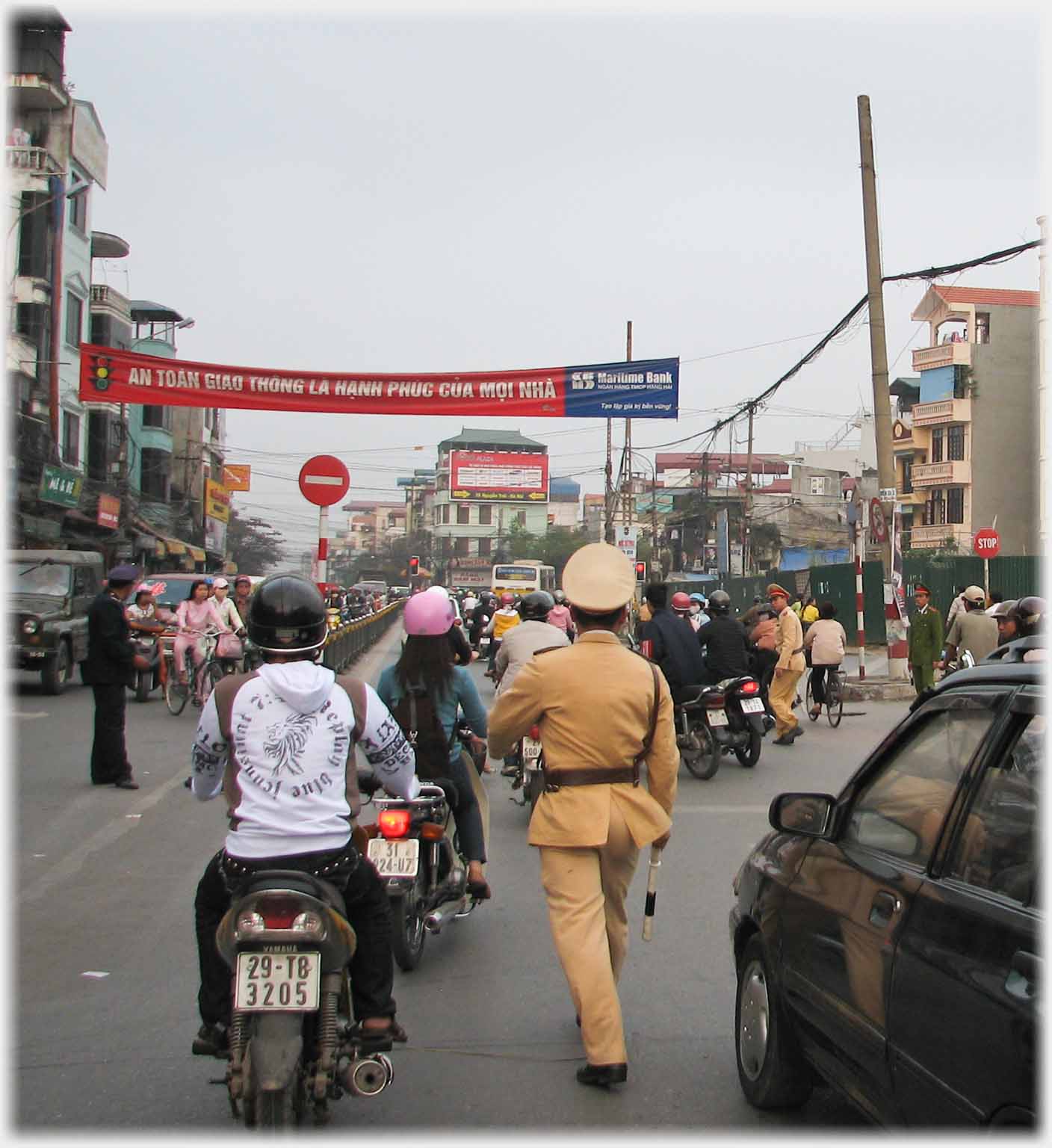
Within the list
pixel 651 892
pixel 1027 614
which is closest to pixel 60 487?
pixel 1027 614

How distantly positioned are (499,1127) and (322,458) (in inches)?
391

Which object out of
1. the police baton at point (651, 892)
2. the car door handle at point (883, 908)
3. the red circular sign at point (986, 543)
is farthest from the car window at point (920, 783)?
the red circular sign at point (986, 543)

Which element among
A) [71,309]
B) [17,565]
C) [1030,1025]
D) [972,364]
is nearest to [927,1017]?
[1030,1025]

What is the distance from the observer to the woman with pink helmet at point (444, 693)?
232 inches

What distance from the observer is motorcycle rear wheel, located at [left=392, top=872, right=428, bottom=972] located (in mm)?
5465

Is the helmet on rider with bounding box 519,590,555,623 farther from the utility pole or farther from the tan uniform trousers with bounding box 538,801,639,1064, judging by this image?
the utility pole

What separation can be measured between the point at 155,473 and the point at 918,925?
59.3 meters

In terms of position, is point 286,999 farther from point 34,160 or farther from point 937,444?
point 937,444

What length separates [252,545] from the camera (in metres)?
86.8

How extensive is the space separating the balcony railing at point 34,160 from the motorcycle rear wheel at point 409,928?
28798 millimetres

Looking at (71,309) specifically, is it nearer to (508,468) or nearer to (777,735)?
(777,735)

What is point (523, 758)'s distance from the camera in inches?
381

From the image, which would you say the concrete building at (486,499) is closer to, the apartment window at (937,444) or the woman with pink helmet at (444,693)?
the apartment window at (937,444)

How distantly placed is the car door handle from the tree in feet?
271
